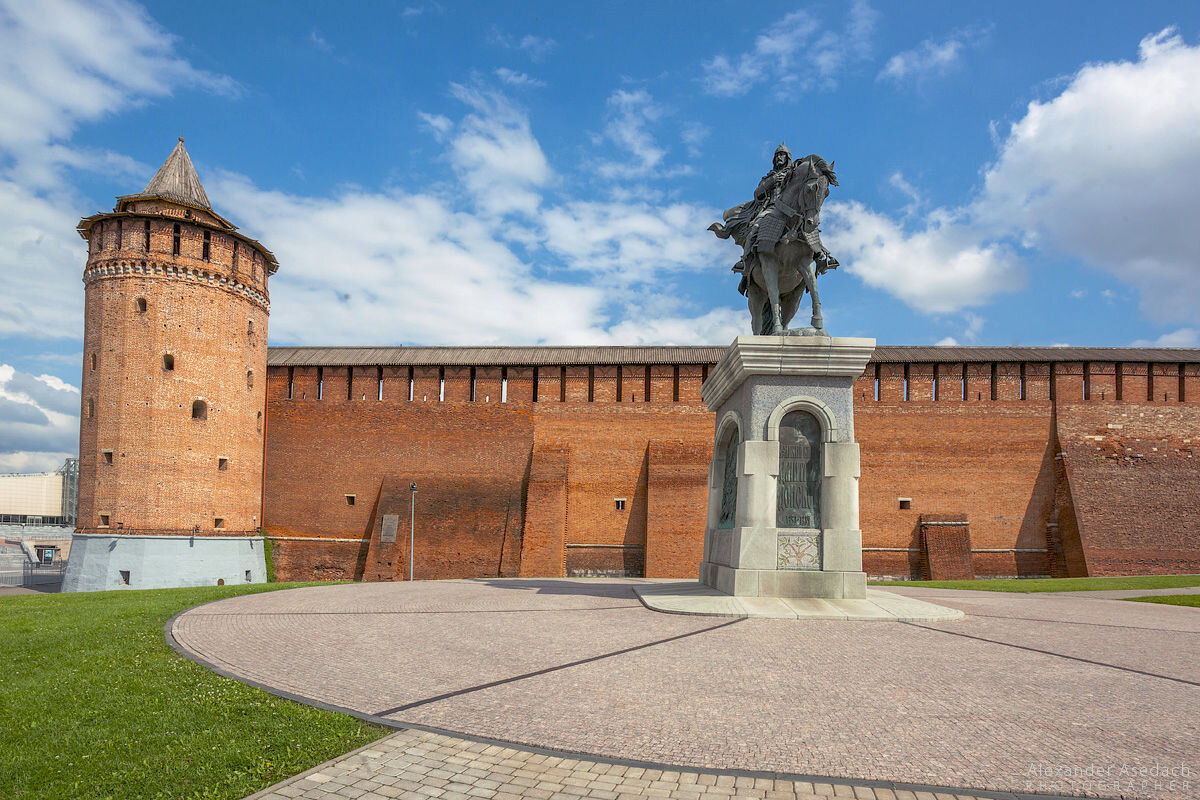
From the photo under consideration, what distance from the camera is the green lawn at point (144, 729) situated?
3.42 m

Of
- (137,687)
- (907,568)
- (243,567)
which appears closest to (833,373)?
(137,687)

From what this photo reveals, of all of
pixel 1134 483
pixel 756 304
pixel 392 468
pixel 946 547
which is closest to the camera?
pixel 756 304

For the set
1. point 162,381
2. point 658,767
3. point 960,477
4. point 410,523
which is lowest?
point 410,523

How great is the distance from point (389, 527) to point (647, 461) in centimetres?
822

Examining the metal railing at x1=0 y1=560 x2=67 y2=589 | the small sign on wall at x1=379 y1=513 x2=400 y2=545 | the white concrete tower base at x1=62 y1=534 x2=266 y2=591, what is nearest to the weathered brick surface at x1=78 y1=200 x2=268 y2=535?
the white concrete tower base at x1=62 y1=534 x2=266 y2=591

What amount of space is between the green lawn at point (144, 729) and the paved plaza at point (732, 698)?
0.28 meters

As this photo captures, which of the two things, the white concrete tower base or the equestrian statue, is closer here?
the equestrian statue

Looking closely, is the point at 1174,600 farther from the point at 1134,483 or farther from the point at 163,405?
the point at 163,405

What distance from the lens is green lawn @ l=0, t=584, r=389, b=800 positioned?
135 inches

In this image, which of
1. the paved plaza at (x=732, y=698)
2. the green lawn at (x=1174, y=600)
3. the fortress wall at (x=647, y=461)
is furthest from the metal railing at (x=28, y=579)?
the green lawn at (x=1174, y=600)

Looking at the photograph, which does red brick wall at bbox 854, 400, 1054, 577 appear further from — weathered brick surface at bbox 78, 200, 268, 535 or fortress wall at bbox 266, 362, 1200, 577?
weathered brick surface at bbox 78, 200, 268, 535

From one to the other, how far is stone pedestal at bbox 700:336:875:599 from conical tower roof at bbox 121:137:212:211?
2051 cm

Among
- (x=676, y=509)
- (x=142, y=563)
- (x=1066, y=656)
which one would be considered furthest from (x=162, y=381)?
(x=1066, y=656)

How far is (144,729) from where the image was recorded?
4.12 m
